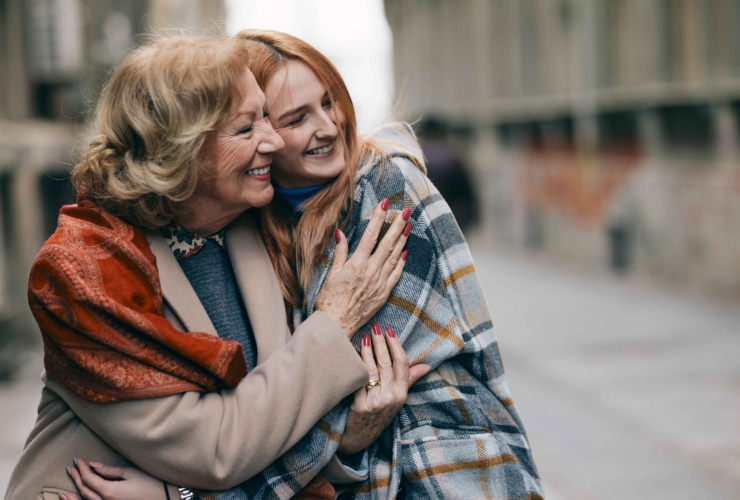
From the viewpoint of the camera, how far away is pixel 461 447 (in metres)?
2.17

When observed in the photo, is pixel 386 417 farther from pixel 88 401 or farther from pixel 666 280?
pixel 666 280

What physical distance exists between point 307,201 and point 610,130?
1121 centimetres

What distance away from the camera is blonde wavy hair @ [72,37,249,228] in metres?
1.98

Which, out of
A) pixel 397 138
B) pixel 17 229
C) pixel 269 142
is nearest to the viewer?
pixel 269 142

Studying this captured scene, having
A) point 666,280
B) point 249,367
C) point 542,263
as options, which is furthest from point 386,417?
point 542,263

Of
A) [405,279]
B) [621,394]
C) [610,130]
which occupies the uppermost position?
[405,279]

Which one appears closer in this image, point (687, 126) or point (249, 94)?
point (249, 94)

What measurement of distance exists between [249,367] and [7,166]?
7.93 m

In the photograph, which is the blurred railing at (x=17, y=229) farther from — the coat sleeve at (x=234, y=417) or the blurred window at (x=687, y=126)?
the blurred window at (x=687, y=126)

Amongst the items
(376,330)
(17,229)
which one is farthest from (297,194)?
(17,229)

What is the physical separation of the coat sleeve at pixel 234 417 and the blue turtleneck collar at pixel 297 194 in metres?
0.38

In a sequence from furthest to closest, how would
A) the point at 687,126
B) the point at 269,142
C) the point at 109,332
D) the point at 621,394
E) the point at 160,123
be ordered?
the point at 687,126 < the point at 621,394 < the point at 269,142 < the point at 160,123 < the point at 109,332

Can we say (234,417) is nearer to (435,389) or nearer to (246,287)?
(246,287)

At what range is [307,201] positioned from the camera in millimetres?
2268
